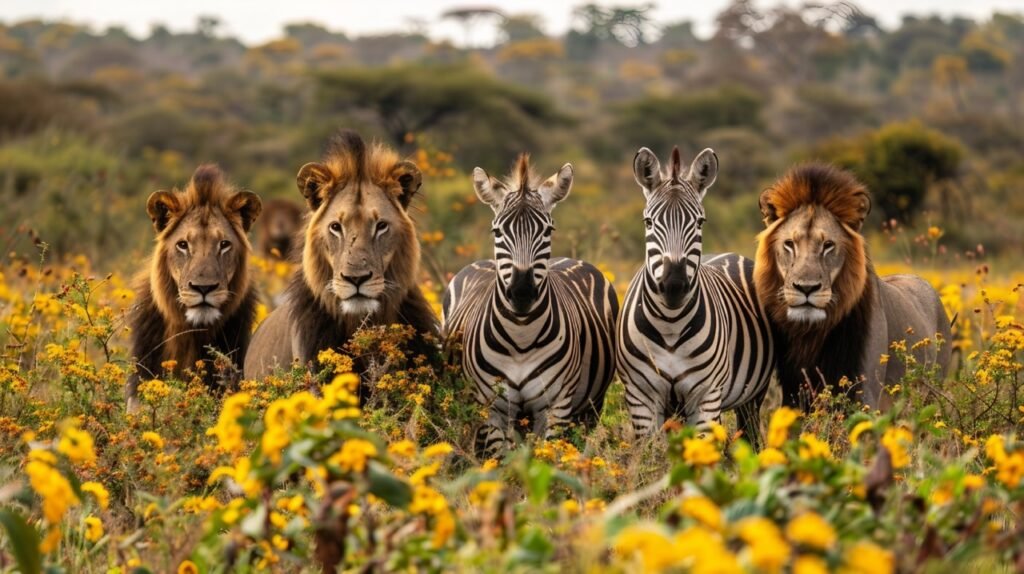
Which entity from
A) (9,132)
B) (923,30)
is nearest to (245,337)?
(9,132)

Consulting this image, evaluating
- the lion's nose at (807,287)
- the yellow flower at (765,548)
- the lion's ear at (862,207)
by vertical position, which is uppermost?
the lion's ear at (862,207)

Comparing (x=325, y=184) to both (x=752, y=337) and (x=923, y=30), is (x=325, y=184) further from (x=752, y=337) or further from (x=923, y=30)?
(x=923, y=30)

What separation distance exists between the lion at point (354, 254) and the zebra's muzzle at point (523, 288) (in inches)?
25.8

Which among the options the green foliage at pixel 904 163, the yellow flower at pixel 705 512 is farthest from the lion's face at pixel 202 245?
the green foliage at pixel 904 163

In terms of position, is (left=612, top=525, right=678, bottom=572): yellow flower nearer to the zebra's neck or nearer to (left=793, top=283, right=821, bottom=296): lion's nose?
the zebra's neck

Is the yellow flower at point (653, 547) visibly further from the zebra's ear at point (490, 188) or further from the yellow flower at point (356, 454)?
the zebra's ear at point (490, 188)

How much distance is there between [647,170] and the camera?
20.7ft

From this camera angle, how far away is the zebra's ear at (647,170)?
6246mm

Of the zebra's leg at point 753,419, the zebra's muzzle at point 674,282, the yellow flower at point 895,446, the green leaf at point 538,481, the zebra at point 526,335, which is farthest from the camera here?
the zebra's leg at point 753,419

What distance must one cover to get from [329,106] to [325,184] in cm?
2932

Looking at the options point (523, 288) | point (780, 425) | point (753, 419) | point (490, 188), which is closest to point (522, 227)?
point (523, 288)

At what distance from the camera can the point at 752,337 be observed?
6645 millimetres

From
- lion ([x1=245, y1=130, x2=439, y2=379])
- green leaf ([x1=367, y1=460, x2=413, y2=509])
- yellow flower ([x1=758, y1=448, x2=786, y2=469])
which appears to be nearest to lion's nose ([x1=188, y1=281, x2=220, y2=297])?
lion ([x1=245, y1=130, x2=439, y2=379])

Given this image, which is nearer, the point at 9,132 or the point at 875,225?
the point at 875,225
